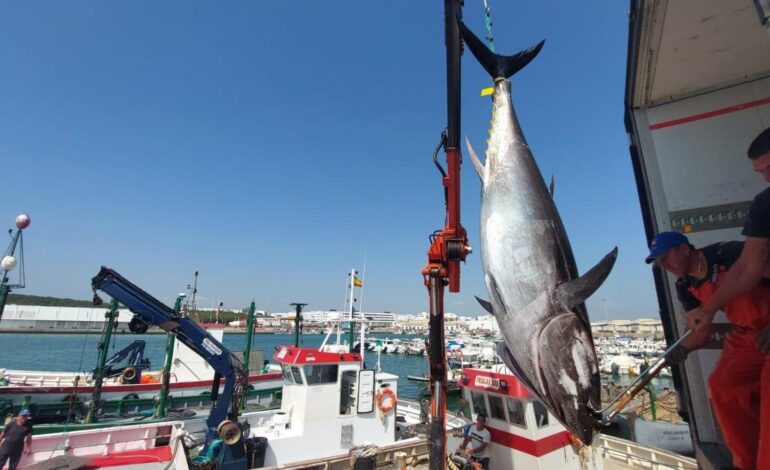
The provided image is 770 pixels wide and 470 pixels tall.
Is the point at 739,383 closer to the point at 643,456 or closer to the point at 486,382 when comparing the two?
the point at 486,382

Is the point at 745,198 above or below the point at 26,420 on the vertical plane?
above

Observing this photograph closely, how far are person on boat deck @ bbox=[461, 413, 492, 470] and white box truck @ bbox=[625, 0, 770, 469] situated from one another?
4126mm

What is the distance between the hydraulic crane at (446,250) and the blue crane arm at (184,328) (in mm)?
4656

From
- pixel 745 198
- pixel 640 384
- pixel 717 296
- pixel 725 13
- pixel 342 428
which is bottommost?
pixel 342 428

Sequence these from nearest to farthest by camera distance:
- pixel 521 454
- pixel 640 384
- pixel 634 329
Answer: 1. pixel 640 384
2. pixel 521 454
3. pixel 634 329

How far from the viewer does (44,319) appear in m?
75.5

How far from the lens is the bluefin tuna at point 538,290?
1569 millimetres

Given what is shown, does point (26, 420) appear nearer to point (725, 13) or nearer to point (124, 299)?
point (124, 299)

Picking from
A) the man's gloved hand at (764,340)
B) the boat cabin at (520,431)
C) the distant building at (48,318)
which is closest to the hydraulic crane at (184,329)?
the boat cabin at (520,431)

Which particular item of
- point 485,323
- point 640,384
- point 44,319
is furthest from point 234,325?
point 640,384

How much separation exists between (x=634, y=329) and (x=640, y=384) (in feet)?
374

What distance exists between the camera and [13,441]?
6266 mm

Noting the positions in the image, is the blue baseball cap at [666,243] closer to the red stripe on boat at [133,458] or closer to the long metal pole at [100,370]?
the red stripe on boat at [133,458]

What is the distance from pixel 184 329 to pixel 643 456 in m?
9.41
